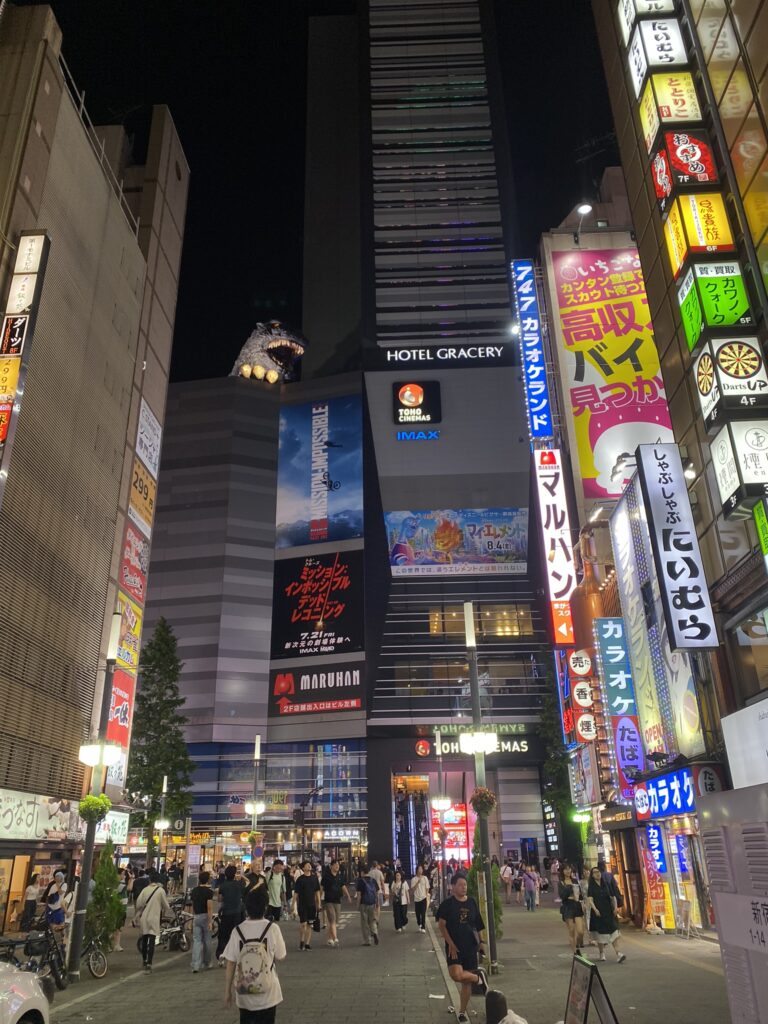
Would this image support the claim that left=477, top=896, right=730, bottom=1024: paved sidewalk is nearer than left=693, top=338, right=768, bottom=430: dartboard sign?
Yes

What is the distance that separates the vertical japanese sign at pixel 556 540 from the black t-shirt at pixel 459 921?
19.2 m

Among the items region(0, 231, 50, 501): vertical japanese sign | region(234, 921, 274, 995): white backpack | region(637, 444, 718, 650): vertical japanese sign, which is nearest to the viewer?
region(234, 921, 274, 995): white backpack

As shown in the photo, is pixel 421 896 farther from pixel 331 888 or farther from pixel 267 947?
pixel 267 947

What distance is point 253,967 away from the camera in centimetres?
645

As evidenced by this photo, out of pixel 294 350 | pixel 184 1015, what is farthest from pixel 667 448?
pixel 294 350

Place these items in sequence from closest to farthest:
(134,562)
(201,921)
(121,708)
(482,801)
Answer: (201,921)
(482,801)
(121,708)
(134,562)

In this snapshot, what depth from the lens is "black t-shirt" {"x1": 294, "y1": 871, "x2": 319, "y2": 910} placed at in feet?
54.0

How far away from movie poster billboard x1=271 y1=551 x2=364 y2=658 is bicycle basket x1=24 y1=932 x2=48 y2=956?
133 ft

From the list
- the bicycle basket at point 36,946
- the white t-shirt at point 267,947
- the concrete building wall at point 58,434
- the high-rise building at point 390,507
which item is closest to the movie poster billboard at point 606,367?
the high-rise building at point 390,507

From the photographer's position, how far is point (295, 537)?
59.6 meters

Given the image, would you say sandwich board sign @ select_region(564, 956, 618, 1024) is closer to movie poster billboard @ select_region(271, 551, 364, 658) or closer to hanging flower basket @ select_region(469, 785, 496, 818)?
hanging flower basket @ select_region(469, 785, 496, 818)

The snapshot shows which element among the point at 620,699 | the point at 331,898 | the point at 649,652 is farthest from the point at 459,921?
the point at 620,699

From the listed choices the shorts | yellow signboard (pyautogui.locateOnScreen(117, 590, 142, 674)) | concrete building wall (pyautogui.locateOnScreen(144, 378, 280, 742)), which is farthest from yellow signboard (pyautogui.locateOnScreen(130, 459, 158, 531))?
the shorts

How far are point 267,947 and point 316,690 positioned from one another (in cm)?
4670
